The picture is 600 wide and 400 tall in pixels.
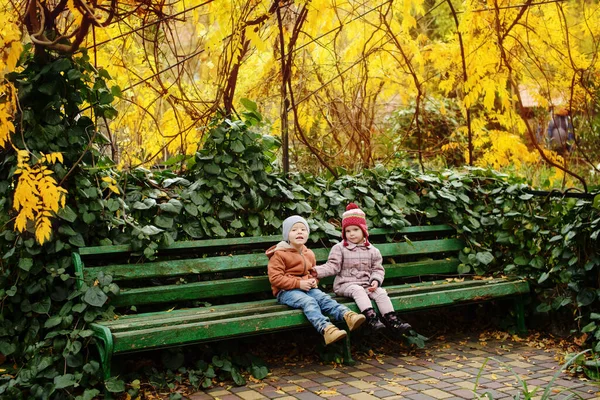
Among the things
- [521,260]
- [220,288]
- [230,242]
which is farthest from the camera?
[521,260]

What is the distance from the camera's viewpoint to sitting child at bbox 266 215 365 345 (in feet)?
16.1

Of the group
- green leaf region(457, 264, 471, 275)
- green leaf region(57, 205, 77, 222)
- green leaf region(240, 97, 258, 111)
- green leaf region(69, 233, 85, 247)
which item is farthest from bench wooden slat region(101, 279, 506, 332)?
green leaf region(240, 97, 258, 111)

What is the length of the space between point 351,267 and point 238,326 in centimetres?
119

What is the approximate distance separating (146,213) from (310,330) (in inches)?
60.4

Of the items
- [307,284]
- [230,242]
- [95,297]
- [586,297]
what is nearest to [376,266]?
[307,284]

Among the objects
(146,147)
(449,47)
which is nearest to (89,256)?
(146,147)

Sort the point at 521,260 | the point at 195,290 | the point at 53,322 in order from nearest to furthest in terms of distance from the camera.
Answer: the point at 53,322
the point at 195,290
the point at 521,260

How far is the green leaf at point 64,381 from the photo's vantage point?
4152 millimetres

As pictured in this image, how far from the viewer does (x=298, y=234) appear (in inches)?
206

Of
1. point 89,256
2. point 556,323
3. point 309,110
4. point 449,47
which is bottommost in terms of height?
point 556,323

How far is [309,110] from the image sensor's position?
8852 mm

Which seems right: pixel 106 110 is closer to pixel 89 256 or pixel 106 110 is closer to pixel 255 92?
pixel 89 256

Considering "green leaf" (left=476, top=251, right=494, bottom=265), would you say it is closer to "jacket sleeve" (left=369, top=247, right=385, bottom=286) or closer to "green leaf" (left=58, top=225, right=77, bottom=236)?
"jacket sleeve" (left=369, top=247, right=385, bottom=286)

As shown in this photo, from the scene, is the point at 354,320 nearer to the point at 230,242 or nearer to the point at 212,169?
the point at 230,242
